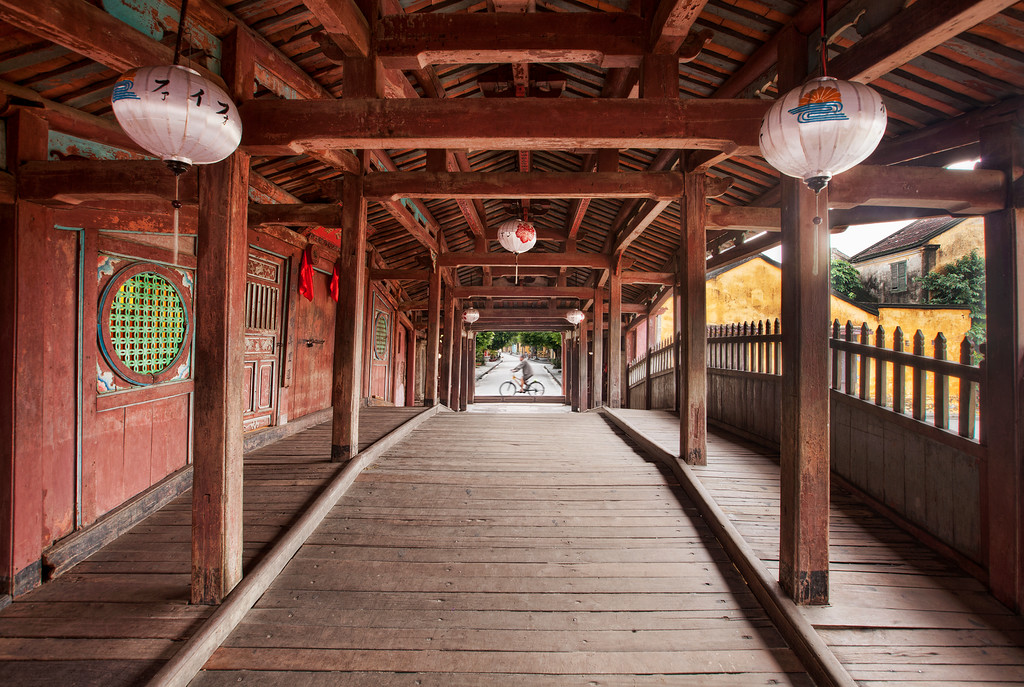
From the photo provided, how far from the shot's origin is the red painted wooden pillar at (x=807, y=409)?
8.96ft

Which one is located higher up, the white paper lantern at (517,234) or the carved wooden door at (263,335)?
the white paper lantern at (517,234)

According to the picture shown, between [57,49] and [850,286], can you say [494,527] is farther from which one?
[850,286]

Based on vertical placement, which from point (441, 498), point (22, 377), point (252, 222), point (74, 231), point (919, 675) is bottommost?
point (919, 675)

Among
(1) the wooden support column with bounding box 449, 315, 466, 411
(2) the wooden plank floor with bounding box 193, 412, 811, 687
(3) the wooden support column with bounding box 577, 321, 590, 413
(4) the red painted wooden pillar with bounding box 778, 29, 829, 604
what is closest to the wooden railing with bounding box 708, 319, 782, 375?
(2) the wooden plank floor with bounding box 193, 412, 811, 687

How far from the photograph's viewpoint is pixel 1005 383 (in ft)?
9.82

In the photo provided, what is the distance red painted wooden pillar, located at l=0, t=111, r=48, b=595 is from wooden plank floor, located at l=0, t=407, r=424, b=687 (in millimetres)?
342

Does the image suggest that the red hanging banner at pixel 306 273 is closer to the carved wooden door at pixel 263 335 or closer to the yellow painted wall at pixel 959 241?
the carved wooden door at pixel 263 335

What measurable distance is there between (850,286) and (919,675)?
64.0 ft

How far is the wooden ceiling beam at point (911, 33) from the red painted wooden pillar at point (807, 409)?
749mm

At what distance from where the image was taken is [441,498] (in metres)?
4.10

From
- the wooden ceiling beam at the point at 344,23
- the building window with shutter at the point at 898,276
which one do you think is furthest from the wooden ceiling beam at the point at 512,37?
the building window with shutter at the point at 898,276

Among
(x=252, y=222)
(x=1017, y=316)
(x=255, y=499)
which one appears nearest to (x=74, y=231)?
(x=252, y=222)

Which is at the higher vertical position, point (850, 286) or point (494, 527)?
point (850, 286)

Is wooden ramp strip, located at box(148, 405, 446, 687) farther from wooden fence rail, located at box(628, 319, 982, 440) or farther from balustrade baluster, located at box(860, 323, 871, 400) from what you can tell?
balustrade baluster, located at box(860, 323, 871, 400)
